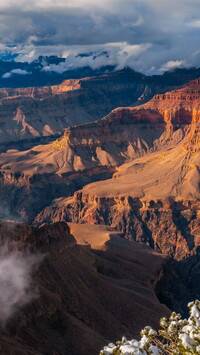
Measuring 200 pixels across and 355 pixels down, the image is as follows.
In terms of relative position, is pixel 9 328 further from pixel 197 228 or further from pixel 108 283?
pixel 197 228

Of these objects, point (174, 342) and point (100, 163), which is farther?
point (100, 163)

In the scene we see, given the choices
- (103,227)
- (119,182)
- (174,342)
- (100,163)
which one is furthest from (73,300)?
(100,163)

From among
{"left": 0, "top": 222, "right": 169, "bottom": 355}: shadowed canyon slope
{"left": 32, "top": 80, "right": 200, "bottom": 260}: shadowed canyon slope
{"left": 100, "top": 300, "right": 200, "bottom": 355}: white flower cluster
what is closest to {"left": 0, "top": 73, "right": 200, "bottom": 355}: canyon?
{"left": 0, "top": 222, "right": 169, "bottom": 355}: shadowed canyon slope

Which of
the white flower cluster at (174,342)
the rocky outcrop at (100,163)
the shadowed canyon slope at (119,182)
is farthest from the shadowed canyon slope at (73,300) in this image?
the rocky outcrop at (100,163)

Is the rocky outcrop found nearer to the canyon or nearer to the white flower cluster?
the canyon

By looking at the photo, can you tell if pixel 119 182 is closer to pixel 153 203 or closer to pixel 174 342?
pixel 153 203

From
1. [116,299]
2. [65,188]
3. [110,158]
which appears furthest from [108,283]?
[110,158]

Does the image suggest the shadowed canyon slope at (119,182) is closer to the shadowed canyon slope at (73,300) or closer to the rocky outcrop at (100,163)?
the rocky outcrop at (100,163)

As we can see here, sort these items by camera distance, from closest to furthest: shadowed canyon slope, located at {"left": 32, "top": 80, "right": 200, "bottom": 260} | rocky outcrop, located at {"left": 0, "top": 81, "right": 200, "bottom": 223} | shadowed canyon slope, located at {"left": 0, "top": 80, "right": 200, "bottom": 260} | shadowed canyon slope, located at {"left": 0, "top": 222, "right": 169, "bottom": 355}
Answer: shadowed canyon slope, located at {"left": 0, "top": 222, "right": 169, "bottom": 355} → shadowed canyon slope, located at {"left": 32, "top": 80, "right": 200, "bottom": 260} → shadowed canyon slope, located at {"left": 0, "top": 80, "right": 200, "bottom": 260} → rocky outcrop, located at {"left": 0, "top": 81, "right": 200, "bottom": 223}
